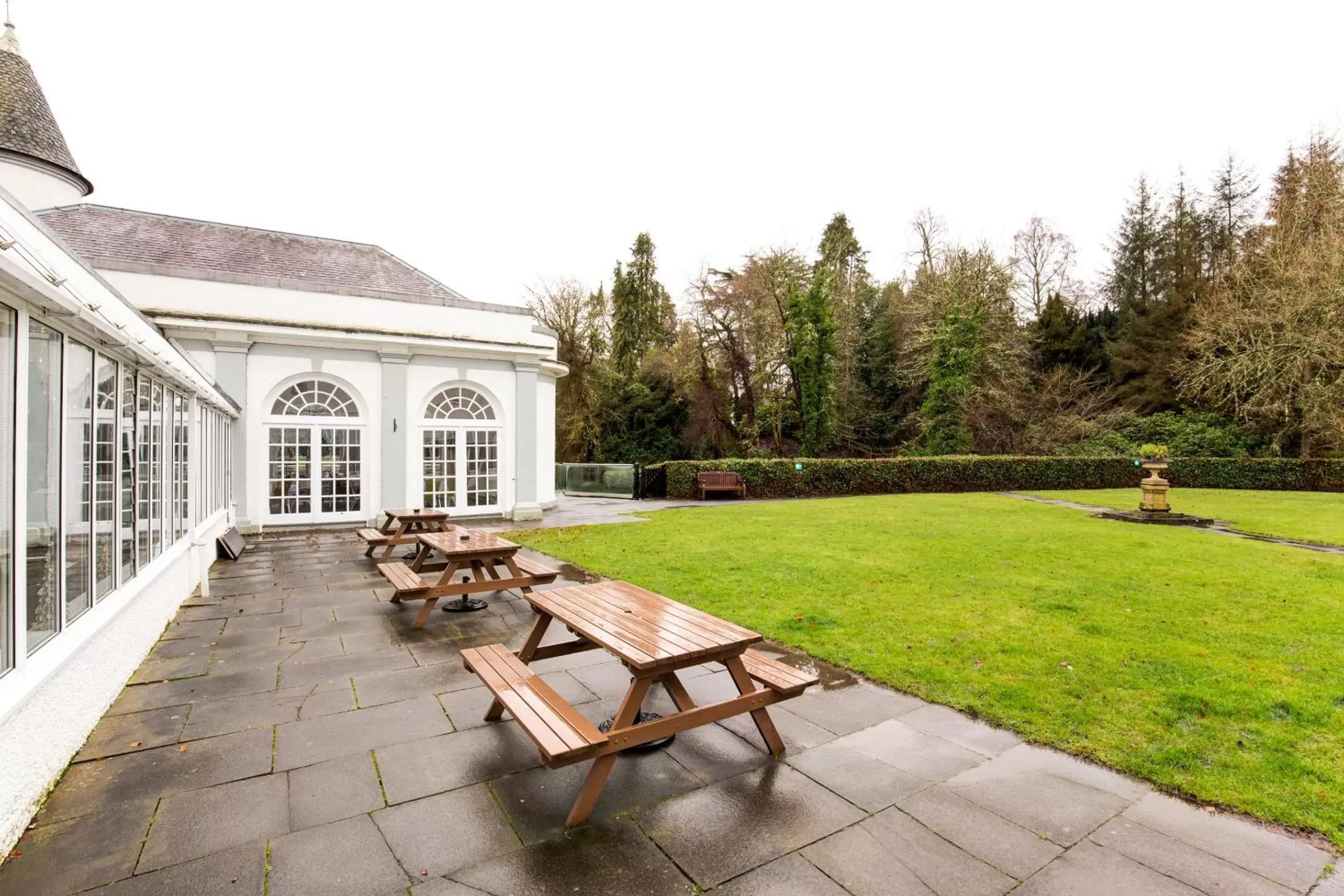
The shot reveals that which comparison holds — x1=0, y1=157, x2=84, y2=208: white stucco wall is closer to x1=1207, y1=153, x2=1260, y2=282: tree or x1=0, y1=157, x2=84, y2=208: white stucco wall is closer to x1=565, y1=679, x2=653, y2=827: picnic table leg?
x1=565, y1=679, x2=653, y2=827: picnic table leg

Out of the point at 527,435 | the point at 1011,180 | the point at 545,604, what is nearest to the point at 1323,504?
the point at 1011,180

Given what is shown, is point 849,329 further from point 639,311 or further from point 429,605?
point 429,605

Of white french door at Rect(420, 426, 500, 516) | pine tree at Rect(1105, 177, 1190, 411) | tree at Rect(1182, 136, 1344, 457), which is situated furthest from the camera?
pine tree at Rect(1105, 177, 1190, 411)

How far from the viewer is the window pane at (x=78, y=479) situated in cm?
311

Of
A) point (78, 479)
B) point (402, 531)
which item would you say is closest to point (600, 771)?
point (78, 479)

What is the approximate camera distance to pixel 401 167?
A: 14516 millimetres

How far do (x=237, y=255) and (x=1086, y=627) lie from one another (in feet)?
54.1

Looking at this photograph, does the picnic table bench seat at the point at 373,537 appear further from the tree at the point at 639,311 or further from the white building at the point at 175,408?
the tree at the point at 639,311

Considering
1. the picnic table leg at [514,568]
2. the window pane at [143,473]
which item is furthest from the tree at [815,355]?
the window pane at [143,473]

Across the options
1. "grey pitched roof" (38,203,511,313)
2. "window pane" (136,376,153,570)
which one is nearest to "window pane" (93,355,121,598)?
"window pane" (136,376,153,570)

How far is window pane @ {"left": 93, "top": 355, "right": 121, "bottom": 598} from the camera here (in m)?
3.62

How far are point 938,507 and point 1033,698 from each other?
1283 cm

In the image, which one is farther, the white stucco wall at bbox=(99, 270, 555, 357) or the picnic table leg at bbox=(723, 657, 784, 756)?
the white stucco wall at bbox=(99, 270, 555, 357)

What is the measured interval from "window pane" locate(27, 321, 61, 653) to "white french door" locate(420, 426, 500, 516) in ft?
33.3
